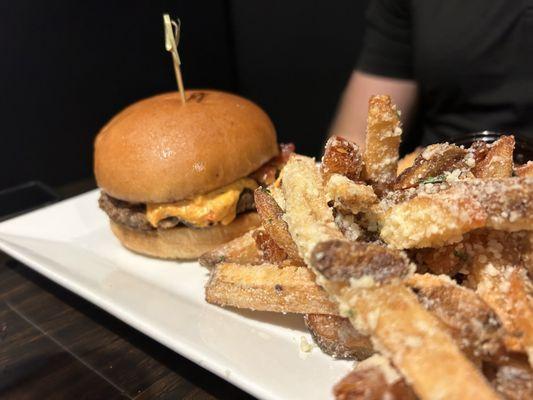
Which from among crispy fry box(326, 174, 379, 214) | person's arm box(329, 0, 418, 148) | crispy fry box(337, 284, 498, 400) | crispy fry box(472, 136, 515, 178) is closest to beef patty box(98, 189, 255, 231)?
crispy fry box(326, 174, 379, 214)

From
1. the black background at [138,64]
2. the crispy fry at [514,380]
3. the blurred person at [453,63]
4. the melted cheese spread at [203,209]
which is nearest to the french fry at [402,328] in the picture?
the crispy fry at [514,380]

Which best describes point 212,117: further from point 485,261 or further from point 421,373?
point 421,373

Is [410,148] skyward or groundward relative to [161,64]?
groundward

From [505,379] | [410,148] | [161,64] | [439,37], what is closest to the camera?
[505,379]

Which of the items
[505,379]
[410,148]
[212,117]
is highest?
[212,117]

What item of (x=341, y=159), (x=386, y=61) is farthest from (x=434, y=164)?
(x=386, y=61)

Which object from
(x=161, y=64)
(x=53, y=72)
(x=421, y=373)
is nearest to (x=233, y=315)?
(x=421, y=373)

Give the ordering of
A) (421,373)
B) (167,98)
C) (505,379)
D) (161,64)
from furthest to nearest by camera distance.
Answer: (161,64)
(167,98)
(505,379)
(421,373)
